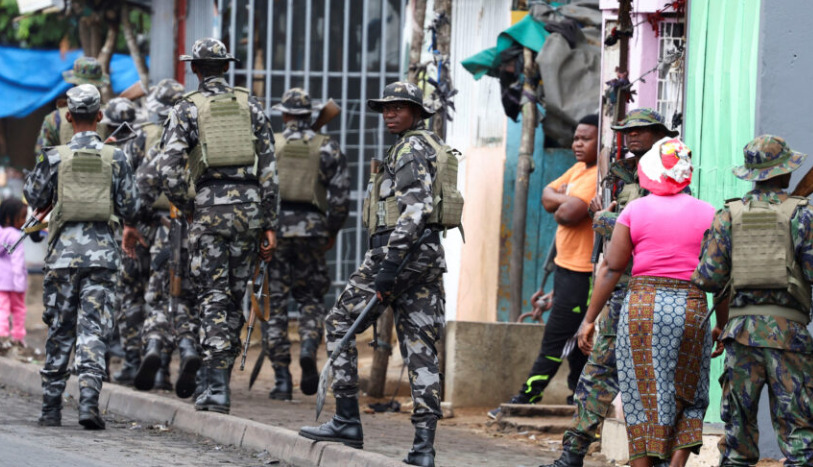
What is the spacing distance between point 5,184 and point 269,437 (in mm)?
14152

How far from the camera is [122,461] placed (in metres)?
7.19

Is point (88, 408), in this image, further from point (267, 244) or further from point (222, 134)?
point (222, 134)

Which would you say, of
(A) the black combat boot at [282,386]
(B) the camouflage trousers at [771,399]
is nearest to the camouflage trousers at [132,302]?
(A) the black combat boot at [282,386]

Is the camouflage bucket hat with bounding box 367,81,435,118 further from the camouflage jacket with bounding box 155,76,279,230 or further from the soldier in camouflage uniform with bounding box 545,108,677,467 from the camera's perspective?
the camouflage jacket with bounding box 155,76,279,230

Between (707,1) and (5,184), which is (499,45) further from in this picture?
(5,184)

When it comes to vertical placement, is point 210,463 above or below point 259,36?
below

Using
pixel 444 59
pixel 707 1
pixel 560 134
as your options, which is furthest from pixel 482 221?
pixel 707 1

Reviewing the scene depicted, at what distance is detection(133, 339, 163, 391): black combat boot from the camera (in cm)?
991

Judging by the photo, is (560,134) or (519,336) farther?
(560,134)

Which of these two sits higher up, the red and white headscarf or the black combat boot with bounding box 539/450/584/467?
the red and white headscarf

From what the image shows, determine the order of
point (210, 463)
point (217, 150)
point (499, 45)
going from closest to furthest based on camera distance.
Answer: point (210, 463) → point (217, 150) → point (499, 45)

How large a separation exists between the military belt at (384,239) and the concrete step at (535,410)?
7.66 ft

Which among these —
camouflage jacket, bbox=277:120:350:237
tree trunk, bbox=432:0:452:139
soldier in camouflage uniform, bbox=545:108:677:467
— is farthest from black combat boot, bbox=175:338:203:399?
soldier in camouflage uniform, bbox=545:108:677:467

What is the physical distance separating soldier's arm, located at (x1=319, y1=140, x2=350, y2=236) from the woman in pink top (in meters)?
4.26
